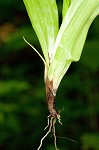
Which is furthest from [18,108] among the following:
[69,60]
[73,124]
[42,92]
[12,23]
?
[69,60]

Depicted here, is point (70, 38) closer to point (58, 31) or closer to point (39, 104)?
point (58, 31)

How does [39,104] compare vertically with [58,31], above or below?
below

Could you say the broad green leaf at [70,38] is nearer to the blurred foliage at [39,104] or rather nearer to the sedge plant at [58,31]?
the sedge plant at [58,31]

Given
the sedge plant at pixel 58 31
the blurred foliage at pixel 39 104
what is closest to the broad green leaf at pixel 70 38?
the sedge plant at pixel 58 31

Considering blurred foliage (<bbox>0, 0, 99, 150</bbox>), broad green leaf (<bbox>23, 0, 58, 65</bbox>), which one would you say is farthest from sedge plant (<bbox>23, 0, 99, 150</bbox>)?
blurred foliage (<bbox>0, 0, 99, 150</bbox>)

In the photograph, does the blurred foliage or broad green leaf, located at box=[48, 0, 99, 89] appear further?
the blurred foliage

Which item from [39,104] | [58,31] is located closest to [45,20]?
[58,31]

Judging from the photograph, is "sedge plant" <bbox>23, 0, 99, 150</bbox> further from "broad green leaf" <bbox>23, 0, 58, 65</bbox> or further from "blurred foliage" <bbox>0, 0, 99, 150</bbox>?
"blurred foliage" <bbox>0, 0, 99, 150</bbox>

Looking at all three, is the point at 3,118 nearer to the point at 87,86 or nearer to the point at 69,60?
the point at 87,86
